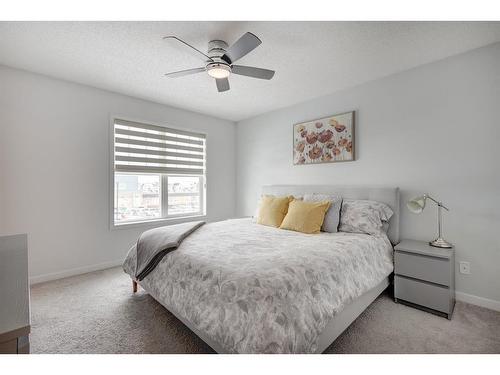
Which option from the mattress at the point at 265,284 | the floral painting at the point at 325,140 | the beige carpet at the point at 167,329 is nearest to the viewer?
the mattress at the point at 265,284

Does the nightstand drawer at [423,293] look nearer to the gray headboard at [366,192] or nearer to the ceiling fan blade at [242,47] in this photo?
the gray headboard at [366,192]

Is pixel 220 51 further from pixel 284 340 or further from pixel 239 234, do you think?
pixel 284 340

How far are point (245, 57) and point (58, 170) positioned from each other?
2.55 meters

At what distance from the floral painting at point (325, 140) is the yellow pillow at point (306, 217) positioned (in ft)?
2.78

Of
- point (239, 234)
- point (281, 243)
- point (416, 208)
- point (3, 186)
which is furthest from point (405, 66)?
point (3, 186)

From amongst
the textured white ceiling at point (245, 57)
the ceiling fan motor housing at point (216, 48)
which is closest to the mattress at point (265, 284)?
the ceiling fan motor housing at point (216, 48)

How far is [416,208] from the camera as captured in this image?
224cm

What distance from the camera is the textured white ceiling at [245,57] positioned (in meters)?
1.87

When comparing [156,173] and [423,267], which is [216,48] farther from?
[423,267]

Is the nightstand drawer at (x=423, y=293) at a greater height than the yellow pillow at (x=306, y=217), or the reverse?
the yellow pillow at (x=306, y=217)

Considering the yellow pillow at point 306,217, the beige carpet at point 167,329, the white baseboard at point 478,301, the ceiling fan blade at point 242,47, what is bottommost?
the beige carpet at point 167,329

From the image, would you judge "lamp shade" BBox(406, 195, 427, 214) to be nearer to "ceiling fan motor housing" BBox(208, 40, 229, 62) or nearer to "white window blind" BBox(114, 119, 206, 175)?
"ceiling fan motor housing" BBox(208, 40, 229, 62)

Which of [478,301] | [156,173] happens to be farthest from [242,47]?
[478,301]

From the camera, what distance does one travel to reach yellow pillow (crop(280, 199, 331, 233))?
2.52 meters
